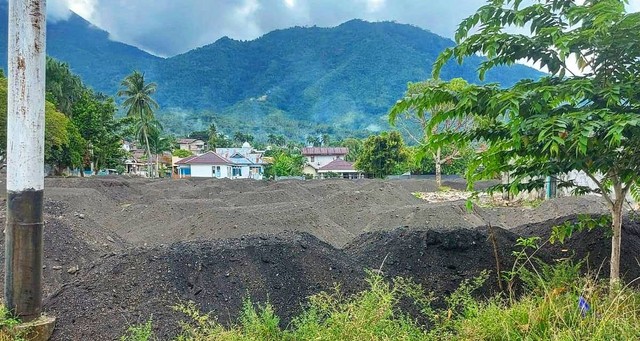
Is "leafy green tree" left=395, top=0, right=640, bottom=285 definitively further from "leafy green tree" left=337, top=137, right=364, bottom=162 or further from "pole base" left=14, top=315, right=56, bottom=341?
"leafy green tree" left=337, top=137, right=364, bottom=162

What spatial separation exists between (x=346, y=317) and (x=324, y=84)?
186 meters

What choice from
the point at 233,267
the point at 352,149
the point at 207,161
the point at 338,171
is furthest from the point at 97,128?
the point at 352,149

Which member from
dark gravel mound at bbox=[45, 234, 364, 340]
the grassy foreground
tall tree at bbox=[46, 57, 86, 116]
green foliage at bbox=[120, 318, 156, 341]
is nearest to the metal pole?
dark gravel mound at bbox=[45, 234, 364, 340]

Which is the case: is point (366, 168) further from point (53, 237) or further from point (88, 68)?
point (88, 68)

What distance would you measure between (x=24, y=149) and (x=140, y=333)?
1.52m

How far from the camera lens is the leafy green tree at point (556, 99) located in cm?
290

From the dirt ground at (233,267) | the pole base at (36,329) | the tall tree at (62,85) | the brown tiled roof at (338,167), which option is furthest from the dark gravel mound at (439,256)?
the brown tiled roof at (338,167)

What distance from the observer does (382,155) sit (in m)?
39.3

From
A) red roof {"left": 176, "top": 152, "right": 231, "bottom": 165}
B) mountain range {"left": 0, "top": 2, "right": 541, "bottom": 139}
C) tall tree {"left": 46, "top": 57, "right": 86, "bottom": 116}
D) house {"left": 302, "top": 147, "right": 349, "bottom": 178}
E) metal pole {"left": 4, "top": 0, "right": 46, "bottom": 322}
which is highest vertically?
mountain range {"left": 0, "top": 2, "right": 541, "bottom": 139}

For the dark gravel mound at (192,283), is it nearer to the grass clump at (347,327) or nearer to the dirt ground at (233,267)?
the dirt ground at (233,267)

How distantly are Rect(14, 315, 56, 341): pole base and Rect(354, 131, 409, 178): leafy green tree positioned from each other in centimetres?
3506

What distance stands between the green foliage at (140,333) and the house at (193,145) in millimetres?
87633

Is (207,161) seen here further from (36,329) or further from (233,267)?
(36,329)

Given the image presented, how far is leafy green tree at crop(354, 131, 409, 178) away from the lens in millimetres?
38344
